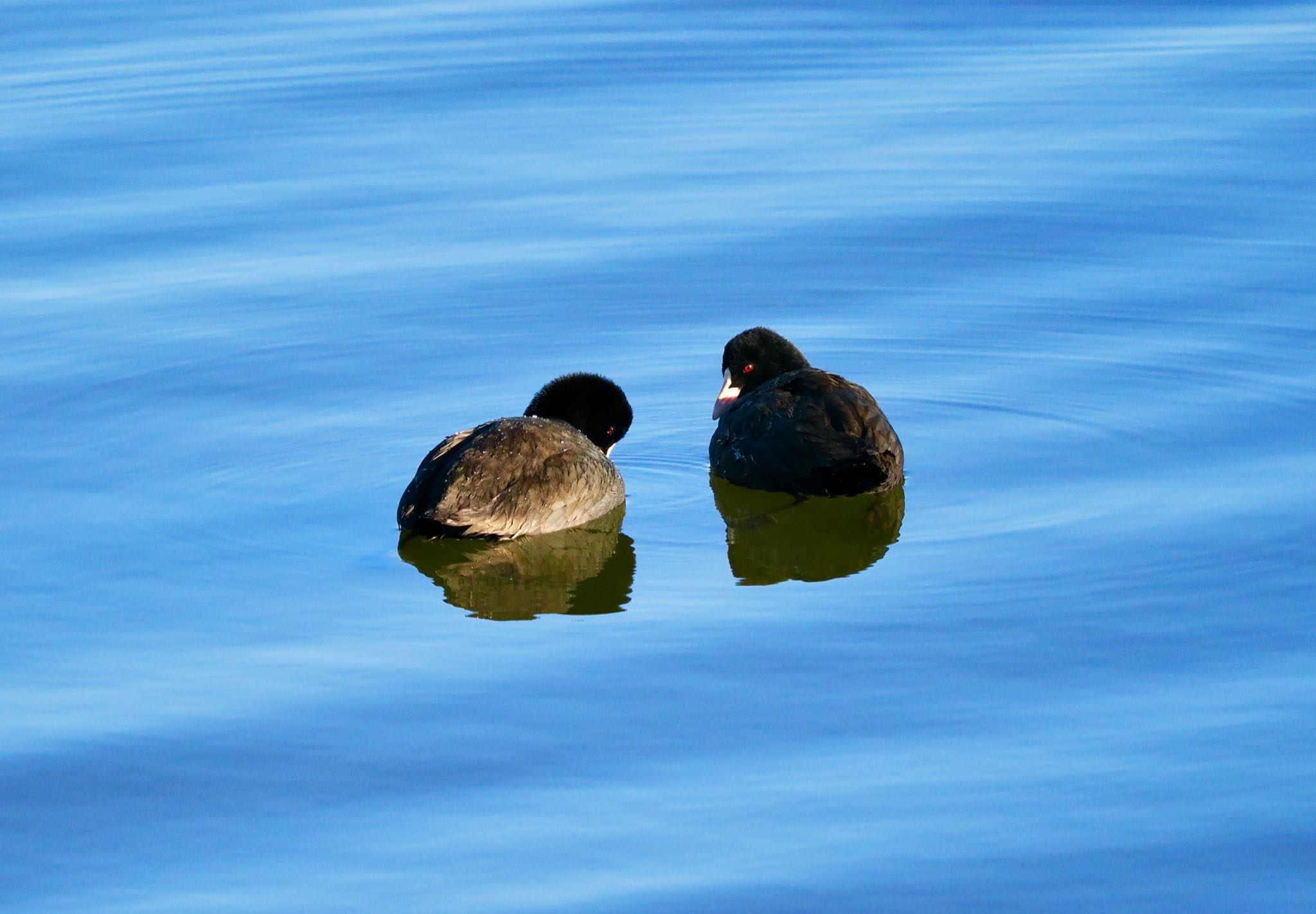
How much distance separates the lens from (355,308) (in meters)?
12.3

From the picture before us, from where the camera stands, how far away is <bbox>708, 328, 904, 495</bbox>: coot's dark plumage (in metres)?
9.62

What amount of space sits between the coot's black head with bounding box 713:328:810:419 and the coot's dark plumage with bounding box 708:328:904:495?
384 millimetres

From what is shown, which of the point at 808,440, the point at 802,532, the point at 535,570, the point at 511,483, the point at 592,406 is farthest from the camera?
the point at 592,406

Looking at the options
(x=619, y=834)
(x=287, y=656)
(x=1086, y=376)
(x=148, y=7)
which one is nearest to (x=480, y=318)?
(x=1086, y=376)

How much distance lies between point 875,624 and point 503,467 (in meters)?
2.09

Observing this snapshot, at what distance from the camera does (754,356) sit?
430 inches

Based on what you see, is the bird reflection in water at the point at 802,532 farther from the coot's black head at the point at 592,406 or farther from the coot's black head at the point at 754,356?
the coot's black head at the point at 754,356

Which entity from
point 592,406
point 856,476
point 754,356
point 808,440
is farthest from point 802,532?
point 754,356

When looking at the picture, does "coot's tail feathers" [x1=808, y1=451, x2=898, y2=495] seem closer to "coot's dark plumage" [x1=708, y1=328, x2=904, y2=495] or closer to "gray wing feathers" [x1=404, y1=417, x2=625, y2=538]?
"coot's dark plumage" [x1=708, y1=328, x2=904, y2=495]

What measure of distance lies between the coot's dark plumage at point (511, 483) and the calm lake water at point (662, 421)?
0.53 ft

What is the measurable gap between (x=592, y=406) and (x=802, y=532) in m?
1.28

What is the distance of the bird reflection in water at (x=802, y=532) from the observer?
8.90m

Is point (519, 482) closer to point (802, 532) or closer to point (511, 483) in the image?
point (511, 483)

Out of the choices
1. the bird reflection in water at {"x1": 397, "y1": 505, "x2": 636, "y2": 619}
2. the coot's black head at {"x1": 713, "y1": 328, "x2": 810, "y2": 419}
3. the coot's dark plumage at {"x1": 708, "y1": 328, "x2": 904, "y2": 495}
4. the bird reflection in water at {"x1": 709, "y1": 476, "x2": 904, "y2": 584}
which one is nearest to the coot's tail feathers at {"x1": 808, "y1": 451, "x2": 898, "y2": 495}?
the coot's dark plumage at {"x1": 708, "y1": 328, "x2": 904, "y2": 495}
